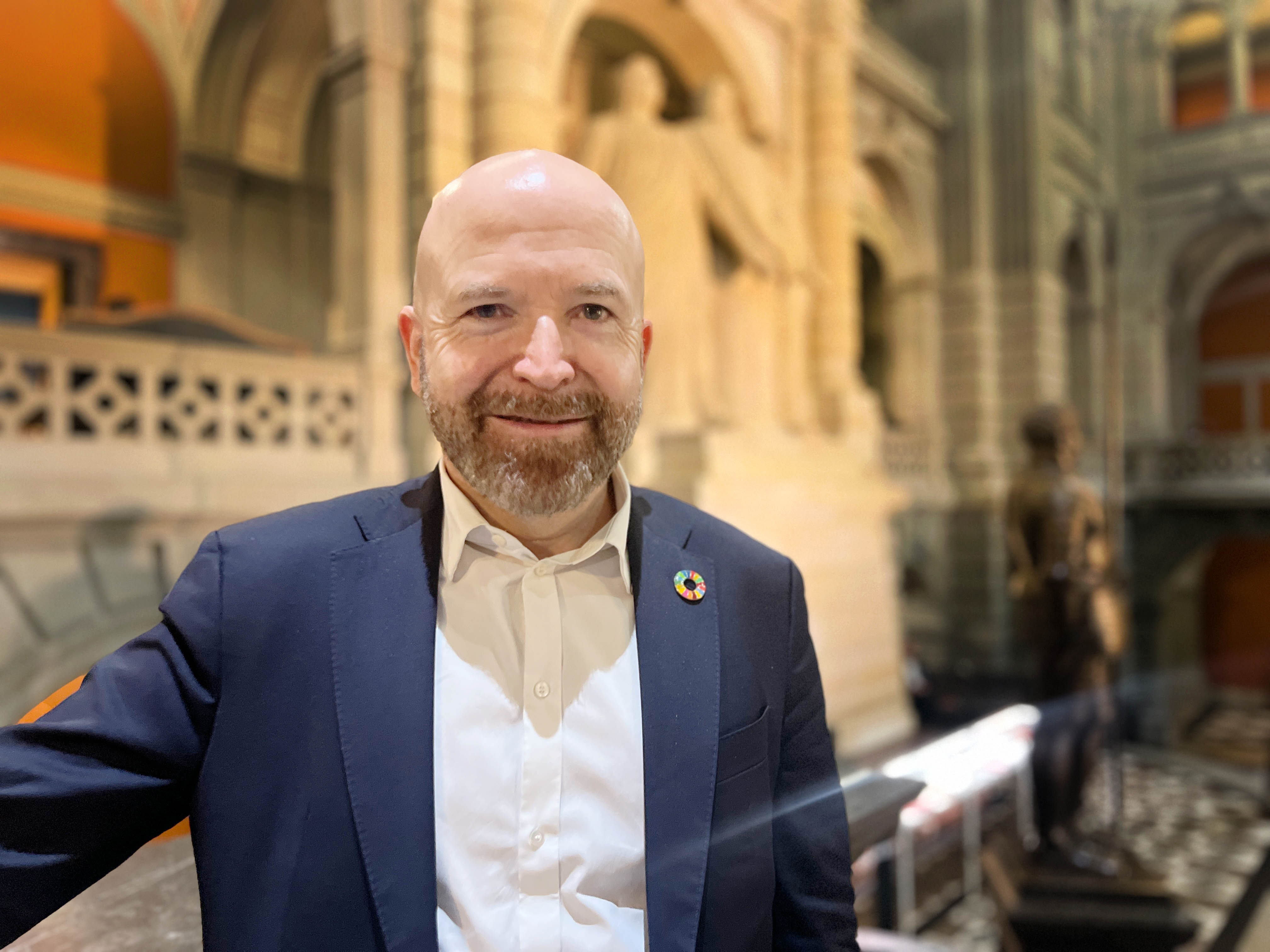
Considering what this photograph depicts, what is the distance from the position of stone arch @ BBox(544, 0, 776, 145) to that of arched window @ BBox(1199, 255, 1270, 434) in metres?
4.15

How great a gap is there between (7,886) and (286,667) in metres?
0.28

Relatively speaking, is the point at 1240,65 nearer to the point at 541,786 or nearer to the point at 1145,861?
the point at 1145,861

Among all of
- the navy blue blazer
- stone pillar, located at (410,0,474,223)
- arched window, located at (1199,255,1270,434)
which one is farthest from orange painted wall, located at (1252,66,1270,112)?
the navy blue blazer

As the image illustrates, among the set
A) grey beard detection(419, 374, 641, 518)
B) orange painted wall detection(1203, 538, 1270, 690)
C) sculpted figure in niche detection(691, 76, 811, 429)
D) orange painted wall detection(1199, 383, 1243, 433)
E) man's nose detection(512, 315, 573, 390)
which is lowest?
orange painted wall detection(1203, 538, 1270, 690)

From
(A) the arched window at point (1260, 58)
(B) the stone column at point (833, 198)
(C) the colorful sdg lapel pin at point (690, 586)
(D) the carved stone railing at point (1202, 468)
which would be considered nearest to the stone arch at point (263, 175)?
(B) the stone column at point (833, 198)

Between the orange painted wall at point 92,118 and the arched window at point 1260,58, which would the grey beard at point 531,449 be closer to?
the arched window at point 1260,58

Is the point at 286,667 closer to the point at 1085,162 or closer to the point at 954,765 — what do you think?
the point at 954,765

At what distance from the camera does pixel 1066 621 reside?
458 centimetres

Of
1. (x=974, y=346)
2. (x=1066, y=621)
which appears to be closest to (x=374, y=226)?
(x=1066, y=621)

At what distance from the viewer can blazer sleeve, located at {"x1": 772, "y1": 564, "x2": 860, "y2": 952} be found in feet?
3.22

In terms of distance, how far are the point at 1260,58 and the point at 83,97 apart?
795cm

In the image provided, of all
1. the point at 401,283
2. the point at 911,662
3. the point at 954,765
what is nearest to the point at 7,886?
the point at 401,283

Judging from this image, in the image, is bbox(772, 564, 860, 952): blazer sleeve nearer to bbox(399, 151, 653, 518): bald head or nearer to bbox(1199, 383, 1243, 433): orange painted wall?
bbox(399, 151, 653, 518): bald head

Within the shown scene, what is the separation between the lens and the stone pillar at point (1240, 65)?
4.87 meters
